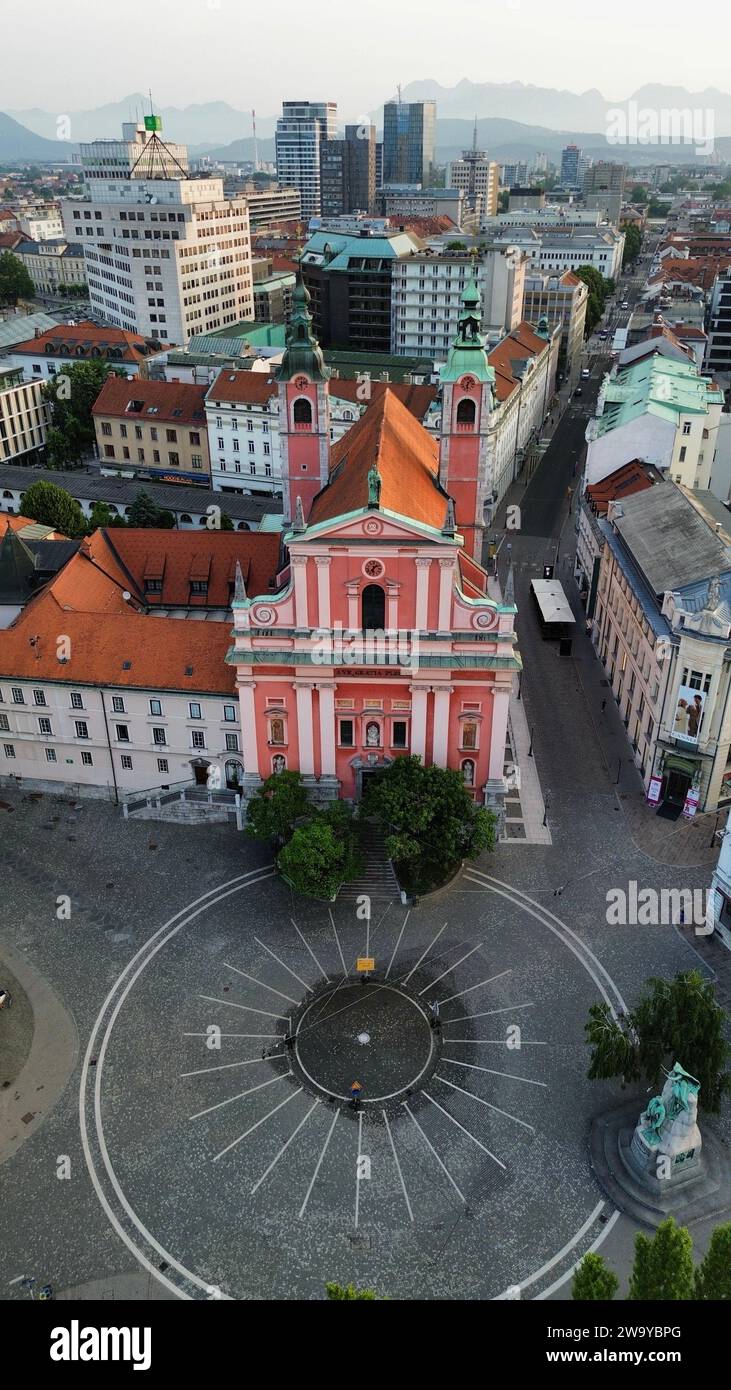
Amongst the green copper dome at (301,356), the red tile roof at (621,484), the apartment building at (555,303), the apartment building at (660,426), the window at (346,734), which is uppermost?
the green copper dome at (301,356)

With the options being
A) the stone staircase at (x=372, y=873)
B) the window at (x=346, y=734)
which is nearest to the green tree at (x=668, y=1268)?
the stone staircase at (x=372, y=873)

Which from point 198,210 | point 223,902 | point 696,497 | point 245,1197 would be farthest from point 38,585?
point 198,210

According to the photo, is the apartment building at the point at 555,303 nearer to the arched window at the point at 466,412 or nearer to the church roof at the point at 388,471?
the church roof at the point at 388,471

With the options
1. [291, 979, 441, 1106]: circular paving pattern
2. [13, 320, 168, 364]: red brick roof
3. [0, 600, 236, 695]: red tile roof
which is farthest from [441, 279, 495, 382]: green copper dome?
[13, 320, 168, 364]: red brick roof

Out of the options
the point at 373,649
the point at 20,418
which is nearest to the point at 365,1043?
the point at 373,649

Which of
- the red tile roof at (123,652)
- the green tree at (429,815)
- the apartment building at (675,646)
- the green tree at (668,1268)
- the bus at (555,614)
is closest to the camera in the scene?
the green tree at (668,1268)

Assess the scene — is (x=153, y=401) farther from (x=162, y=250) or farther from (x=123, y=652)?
(x=123, y=652)

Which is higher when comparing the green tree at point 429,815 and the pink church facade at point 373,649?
the pink church facade at point 373,649

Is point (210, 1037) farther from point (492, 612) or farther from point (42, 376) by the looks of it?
point (42, 376)
